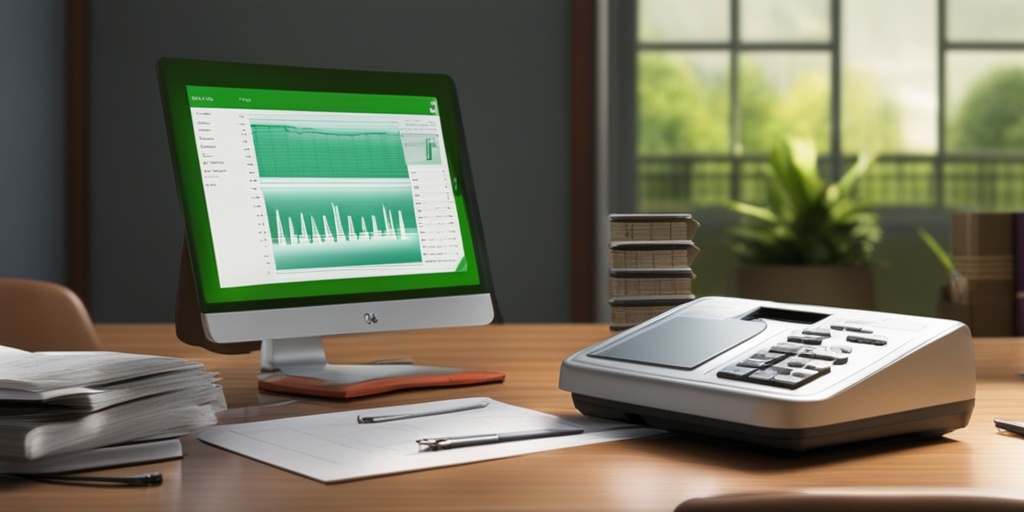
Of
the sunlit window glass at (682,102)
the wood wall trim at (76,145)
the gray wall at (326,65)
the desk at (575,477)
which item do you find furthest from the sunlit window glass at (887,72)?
the desk at (575,477)

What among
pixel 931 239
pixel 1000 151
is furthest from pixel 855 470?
pixel 1000 151

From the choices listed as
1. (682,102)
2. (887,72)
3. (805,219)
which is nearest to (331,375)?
(805,219)

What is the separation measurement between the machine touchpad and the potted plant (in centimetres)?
327

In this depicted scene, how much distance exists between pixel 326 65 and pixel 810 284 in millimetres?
2200

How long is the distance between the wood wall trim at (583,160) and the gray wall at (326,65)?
1.9 inches

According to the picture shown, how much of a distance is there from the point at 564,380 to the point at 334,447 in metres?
0.25

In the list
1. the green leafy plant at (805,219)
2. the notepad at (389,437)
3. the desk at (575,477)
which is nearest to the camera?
the desk at (575,477)

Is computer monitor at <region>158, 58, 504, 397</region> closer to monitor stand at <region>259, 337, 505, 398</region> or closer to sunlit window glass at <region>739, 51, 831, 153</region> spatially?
monitor stand at <region>259, 337, 505, 398</region>

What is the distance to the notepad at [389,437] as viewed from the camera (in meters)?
0.85

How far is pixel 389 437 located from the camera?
0.96 m

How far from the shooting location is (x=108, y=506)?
735 millimetres

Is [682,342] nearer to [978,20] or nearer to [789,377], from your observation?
[789,377]

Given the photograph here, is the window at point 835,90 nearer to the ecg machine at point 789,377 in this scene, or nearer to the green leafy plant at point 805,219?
the green leafy plant at point 805,219

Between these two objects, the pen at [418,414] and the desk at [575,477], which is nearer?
the desk at [575,477]
